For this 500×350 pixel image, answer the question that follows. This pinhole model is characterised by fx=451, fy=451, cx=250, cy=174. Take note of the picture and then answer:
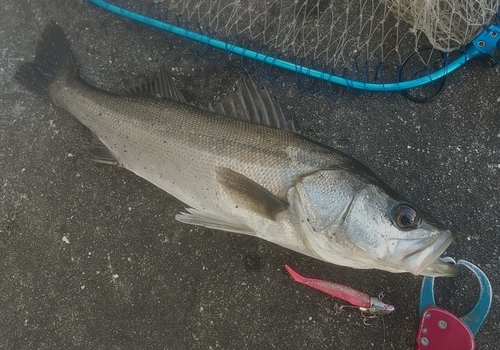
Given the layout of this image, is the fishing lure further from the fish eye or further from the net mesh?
the net mesh

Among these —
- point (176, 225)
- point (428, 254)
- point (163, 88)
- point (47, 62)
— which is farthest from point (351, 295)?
point (47, 62)

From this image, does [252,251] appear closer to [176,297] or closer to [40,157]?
[176,297]

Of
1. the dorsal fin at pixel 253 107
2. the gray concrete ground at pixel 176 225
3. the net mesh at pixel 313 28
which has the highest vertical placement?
the net mesh at pixel 313 28

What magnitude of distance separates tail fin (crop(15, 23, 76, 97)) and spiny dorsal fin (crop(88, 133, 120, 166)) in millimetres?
513

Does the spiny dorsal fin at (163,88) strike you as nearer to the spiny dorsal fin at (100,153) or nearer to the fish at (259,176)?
the fish at (259,176)

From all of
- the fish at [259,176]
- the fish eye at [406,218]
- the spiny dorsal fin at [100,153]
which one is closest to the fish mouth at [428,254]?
the fish at [259,176]

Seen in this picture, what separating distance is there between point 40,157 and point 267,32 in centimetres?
168

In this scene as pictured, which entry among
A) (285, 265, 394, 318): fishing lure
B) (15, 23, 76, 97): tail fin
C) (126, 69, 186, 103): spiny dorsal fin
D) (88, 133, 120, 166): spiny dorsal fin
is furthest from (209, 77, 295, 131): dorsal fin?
(15, 23, 76, 97): tail fin

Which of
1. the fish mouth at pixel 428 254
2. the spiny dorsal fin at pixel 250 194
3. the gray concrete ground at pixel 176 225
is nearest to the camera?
the fish mouth at pixel 428 254

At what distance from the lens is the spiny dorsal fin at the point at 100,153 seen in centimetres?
265

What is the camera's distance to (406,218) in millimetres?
2096

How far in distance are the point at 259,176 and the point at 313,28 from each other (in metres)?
1.16

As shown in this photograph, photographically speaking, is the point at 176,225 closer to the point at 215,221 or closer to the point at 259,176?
the point at 215,221

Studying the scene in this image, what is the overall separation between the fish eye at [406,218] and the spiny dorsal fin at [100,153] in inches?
62.2
